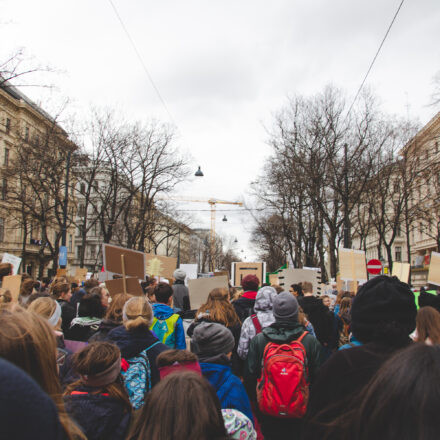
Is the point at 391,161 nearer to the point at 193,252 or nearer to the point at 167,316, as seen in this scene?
the point at 167,316

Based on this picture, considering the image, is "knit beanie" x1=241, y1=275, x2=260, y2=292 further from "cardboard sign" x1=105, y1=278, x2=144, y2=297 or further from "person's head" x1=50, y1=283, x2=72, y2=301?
"person's head" x1=50, y1=283, x2=72, y2=301

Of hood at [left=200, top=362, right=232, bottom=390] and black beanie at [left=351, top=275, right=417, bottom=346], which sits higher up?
black beanie at [left=351, top=275, right=417, bottom=346]

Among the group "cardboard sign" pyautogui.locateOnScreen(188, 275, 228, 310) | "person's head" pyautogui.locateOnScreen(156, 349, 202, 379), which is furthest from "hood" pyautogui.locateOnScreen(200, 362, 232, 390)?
"cardboard sign" pyautogui.locateOnScreen(188, 275, 228, 310)

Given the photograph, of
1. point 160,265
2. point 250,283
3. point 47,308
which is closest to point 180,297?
point 250,283

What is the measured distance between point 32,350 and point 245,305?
5.05 metres

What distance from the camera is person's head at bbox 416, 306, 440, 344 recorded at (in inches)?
166

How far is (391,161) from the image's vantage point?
22.5m

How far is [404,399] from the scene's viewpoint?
111cm

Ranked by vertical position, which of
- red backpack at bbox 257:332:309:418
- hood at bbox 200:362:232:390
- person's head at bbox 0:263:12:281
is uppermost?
person's head at bbox 0:263:12:281

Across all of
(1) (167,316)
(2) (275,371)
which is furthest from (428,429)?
(1) (167,316)

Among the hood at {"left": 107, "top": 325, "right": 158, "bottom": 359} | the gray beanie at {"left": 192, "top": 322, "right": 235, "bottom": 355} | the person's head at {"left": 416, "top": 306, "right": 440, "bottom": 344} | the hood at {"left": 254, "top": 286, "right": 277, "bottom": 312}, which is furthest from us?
the hood at {"left": 254, "top": 286, "right": 277, "bottom": 312}

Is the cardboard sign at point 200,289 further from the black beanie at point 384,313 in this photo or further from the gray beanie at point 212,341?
the black beanie at point 384,313

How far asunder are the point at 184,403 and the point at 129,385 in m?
1.63

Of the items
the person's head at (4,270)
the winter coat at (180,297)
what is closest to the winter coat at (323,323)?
the winter coat at (180,297)
